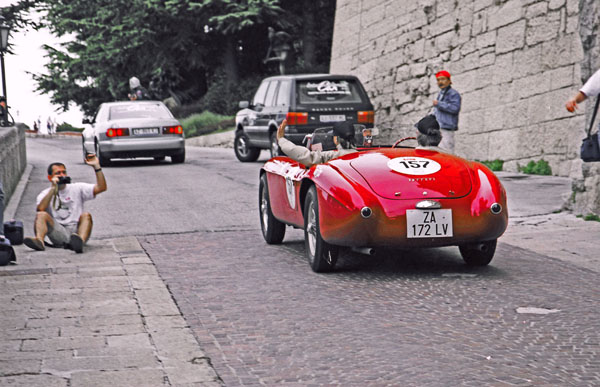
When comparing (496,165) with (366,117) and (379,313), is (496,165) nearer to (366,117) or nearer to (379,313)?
(366,117)

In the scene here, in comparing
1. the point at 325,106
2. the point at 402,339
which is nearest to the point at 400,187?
the point at 402,339

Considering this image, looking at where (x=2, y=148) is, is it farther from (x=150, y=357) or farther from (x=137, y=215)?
(x=150, y=357)

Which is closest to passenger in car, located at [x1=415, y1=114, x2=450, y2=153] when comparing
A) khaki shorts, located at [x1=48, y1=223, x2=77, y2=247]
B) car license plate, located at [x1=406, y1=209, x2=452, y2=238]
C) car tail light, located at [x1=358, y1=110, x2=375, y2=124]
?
car license plate, located at [x1=406, y1=209, x2=452, y2=238]

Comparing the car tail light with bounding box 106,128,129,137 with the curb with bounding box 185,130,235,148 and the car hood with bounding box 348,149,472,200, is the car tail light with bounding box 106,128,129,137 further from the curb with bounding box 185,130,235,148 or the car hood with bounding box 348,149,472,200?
the curb with bounding box 185,130,235,148

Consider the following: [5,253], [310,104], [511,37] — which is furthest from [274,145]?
[5,253]

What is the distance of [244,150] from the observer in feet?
68.6

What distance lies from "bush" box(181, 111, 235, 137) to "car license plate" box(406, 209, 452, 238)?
101 feet

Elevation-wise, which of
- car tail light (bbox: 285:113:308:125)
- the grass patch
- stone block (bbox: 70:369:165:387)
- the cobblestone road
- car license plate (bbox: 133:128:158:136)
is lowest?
stone block (bbox: 70:369:165:387)

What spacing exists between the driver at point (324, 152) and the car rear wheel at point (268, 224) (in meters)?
1.15

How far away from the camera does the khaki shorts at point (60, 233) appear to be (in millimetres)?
8703

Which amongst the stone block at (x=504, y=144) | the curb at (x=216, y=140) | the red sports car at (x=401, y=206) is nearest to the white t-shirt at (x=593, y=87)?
the red sports car at (x=401, y=206)

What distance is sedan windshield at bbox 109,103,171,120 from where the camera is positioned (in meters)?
20.2

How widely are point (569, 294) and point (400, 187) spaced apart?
1439 mm

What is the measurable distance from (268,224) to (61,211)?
6.52 feet
